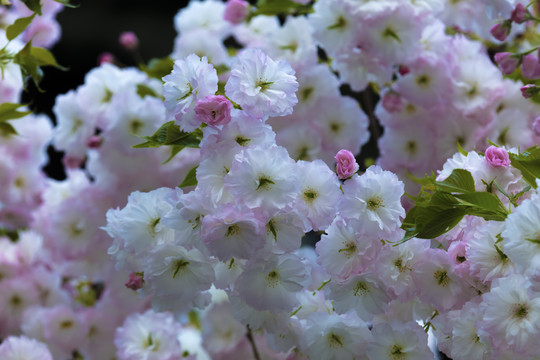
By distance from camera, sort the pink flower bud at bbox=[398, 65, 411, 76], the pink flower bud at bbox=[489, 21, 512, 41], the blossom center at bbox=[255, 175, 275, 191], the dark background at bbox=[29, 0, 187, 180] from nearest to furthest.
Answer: the blossom center at bbox=[255, 175, 275, 191] < the pink flower bud at bbox=[489, 21, 512, 41] < the pink flower bud at bbox=[398, 65, 411, 76] < the dark background at bbox=[29, 0, 187, 180]

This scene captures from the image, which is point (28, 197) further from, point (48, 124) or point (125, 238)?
point (125, 238)

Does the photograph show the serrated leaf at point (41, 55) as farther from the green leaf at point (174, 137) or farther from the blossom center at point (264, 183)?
the blossom center at point (264, 183)

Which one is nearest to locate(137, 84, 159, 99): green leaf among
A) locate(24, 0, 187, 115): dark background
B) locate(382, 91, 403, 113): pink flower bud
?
locate(382, 91, 403, 113): pink flower bud

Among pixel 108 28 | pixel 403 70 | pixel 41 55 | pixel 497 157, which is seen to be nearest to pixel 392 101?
pixel 403 70

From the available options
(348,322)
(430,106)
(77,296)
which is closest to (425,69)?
(430,106)

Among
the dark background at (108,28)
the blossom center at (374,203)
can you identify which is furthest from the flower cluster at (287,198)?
the dark background at (108,28)

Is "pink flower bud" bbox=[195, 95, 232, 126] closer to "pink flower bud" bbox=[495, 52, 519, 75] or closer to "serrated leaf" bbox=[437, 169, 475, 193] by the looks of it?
"serrated leaf" bbox=[437, 169, 475, 193]
